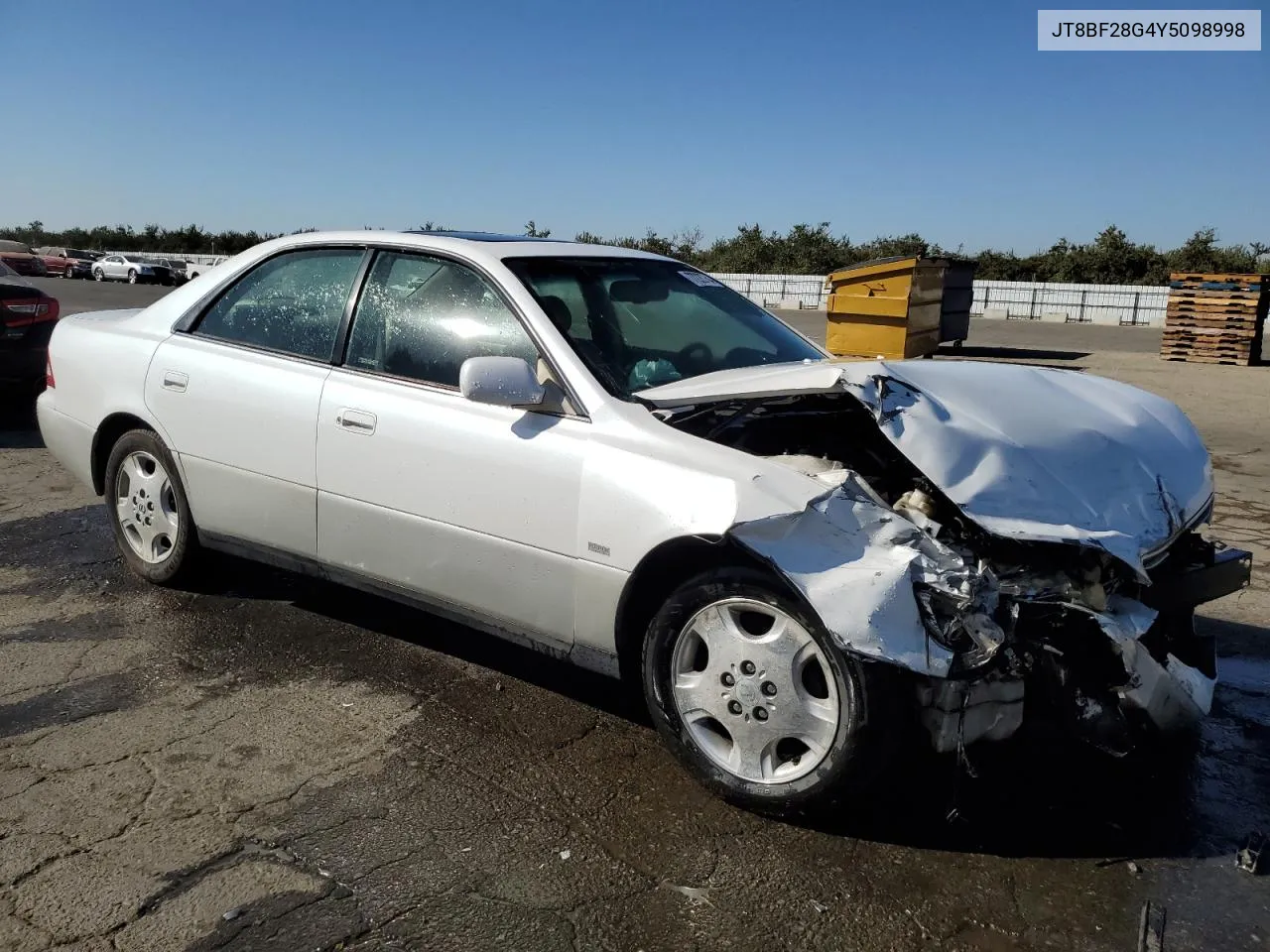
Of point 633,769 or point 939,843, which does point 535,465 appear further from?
point 939,843

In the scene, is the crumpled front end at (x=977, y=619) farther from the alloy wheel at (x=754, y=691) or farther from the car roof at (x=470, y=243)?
the car roof at (x=470, y=243)

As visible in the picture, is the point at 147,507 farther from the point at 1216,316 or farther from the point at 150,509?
the point at 1216,316

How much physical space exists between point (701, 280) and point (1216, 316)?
16973 mm

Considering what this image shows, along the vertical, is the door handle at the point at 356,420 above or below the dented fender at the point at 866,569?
above

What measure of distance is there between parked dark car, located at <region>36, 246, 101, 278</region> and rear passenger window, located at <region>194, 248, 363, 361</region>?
153 ft

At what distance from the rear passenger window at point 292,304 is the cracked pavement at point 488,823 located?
1217mm

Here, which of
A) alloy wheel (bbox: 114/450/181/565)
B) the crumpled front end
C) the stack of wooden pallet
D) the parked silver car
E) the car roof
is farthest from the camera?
the parked silver car

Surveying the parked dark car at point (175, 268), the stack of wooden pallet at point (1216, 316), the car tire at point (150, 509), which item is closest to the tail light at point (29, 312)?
the car tire at point (150, 509)

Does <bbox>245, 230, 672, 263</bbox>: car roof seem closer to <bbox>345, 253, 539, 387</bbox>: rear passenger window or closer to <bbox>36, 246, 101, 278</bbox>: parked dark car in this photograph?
<bbox>345, 253, 539, 387</bbox>: rear passenger window

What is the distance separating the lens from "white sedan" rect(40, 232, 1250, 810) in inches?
109

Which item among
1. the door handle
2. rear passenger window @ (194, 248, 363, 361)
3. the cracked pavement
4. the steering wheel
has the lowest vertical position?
the cracked pavement

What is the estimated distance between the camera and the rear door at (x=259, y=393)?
3996 millimetres

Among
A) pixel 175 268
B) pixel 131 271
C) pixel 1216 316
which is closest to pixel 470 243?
pixel 1216 316

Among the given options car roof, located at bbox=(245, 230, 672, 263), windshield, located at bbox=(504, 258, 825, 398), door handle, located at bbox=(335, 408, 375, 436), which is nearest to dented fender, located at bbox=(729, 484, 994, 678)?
windshield, located at bbox=(504, 258, 825, 398)
